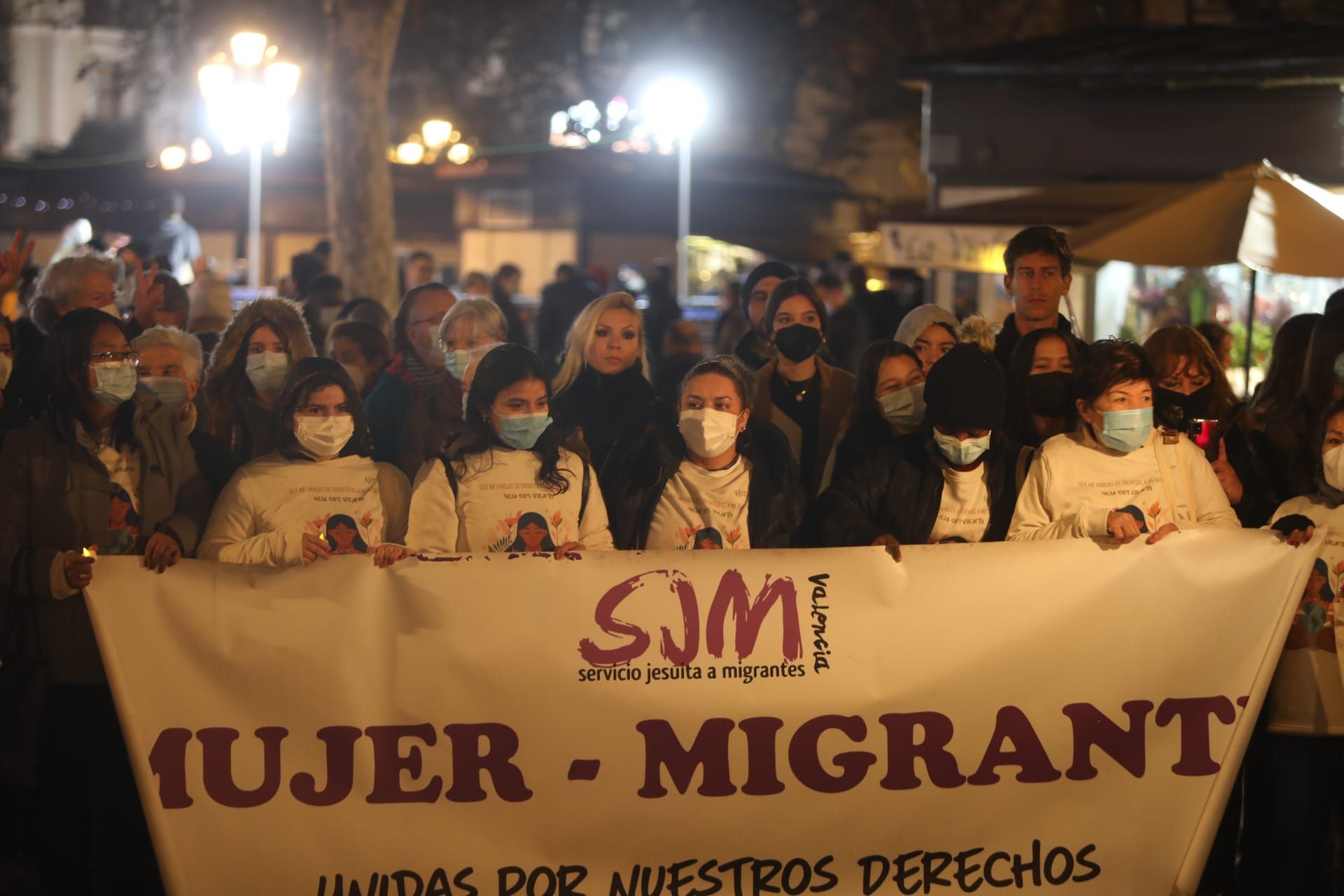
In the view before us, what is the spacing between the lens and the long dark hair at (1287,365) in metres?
6.12

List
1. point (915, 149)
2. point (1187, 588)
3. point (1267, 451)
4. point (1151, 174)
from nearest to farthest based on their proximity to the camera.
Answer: point (1187, 588) < point (1267, 451) < point (1151, 174) < point (915, 149)

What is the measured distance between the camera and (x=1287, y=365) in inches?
245

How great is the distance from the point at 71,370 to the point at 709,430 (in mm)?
1945

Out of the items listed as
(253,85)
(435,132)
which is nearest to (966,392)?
(253,85)

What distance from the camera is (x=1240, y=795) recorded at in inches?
221

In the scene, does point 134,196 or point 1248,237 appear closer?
point 1248,237

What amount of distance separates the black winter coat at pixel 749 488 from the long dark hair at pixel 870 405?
1.05 ft

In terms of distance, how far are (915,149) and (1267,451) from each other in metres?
31.4

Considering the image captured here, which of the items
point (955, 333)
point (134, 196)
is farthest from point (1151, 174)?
point (134, 196)

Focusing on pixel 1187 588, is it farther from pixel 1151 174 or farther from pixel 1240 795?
pixel 1151 174

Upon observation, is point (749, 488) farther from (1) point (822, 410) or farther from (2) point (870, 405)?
(1) point (822, 410)

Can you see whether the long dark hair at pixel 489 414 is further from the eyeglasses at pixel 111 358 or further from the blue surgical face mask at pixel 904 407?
the blue surgical face mask at pixel 904 407

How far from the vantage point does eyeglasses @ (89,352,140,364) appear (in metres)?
5.11

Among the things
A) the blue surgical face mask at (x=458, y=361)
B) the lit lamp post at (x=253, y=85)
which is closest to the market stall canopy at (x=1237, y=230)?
the blue surgical face mask at (x=458, y=361)
